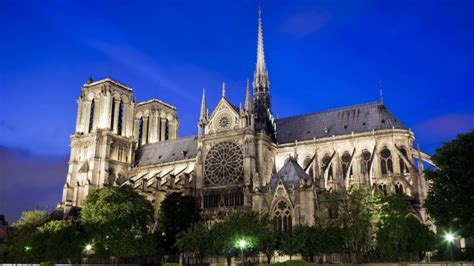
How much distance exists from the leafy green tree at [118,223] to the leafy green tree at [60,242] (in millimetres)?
1299

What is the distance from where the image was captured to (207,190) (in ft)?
198

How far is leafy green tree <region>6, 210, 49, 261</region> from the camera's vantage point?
48138 mm

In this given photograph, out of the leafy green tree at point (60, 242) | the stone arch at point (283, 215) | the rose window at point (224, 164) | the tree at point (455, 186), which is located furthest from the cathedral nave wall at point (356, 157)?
the leafy green tree at point (60, 242)

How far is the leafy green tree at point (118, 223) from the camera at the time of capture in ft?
137

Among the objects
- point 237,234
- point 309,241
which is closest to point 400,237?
point 309,241

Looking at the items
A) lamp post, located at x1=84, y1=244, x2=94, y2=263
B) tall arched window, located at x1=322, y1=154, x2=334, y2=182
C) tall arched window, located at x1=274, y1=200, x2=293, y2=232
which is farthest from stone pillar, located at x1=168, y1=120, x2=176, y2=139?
tall arched window, located at x1=274, y1=200, x2=293, y2=232

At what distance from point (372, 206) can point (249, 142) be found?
2176 cm

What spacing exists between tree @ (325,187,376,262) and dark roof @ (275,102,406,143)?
21111 millimetres

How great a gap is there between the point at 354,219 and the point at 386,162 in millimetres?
22856

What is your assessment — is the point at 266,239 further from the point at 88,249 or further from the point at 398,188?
the point at 398,188

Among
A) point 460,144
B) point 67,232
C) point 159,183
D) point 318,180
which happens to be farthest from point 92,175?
point 460,144

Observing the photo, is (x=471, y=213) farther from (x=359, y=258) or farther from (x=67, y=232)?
(x=67, y=232)

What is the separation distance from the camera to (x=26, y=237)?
52.1 metres

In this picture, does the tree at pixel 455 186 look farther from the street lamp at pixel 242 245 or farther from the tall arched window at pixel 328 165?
the tall arched window at pixel 328 165
